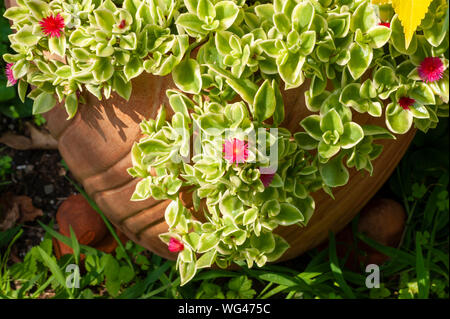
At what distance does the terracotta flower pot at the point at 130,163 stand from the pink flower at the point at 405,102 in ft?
0.33

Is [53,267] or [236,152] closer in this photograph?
[236,152]

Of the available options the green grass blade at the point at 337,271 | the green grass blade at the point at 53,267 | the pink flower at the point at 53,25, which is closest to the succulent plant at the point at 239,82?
the pink flower at the point at 53,25

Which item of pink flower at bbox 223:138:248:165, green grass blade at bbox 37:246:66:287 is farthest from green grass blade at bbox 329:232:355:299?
green grass blade at bbox 37:246:66:287

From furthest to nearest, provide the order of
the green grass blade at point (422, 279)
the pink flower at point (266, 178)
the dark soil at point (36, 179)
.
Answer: the dark soil at point (36, 179) → the green grass blade at point (422, 279) → the pink flower at point (266, 178)

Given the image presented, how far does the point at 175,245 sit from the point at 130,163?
226 millimetres

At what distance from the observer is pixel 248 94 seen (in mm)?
1127

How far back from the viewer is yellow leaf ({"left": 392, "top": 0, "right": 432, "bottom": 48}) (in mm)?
1055

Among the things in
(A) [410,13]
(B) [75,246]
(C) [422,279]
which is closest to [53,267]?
(B) [75,246]

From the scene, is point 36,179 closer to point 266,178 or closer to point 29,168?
point 29,168

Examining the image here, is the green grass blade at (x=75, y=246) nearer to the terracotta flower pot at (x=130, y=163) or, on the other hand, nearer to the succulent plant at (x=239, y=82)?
the terracotta flower pot at (x=130, y=163)

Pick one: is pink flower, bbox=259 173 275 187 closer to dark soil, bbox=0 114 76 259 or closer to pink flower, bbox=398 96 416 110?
pink flower, bbox=398 96 416 110

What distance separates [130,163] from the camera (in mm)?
1319

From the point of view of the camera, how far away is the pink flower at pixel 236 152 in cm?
107

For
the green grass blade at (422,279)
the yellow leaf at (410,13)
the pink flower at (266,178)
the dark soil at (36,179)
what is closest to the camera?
the yellow leaf at (410,13)
